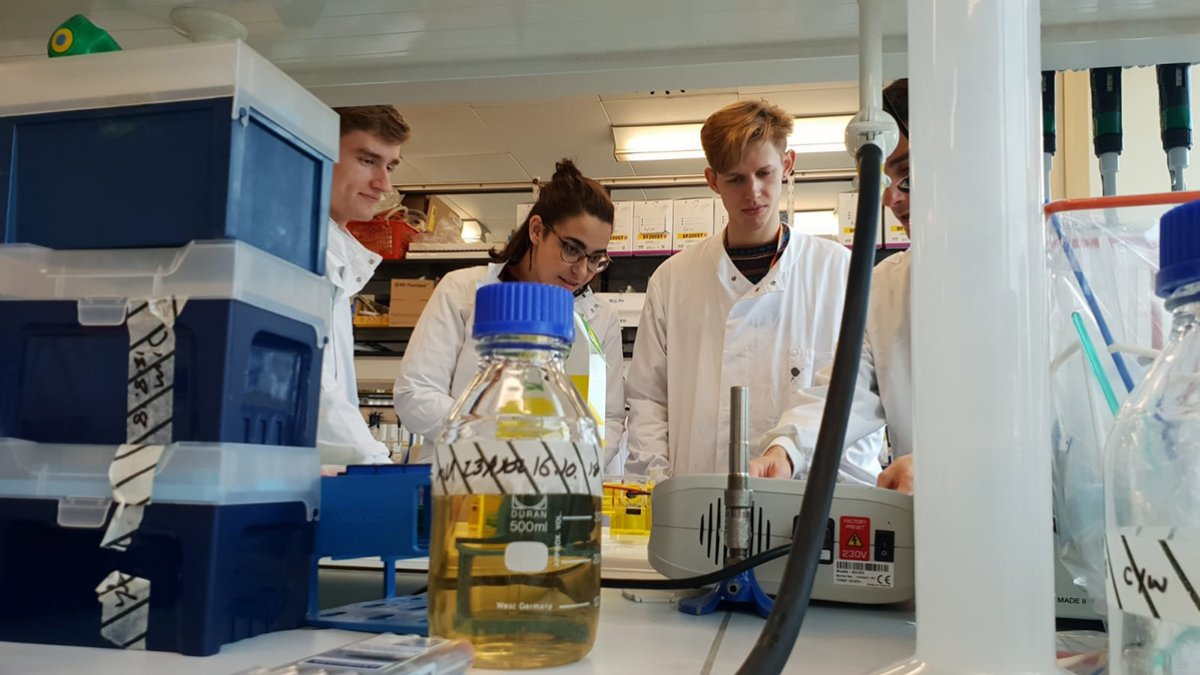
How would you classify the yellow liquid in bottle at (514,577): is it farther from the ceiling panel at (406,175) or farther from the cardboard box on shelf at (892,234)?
the ceiling panel at (406,175)

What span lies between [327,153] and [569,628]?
370 mm

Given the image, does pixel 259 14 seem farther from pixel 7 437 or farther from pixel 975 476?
pixel 975 476

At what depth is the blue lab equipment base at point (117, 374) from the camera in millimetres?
454

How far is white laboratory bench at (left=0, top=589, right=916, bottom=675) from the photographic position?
16.4 inches

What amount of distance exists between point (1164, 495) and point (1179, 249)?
96mm

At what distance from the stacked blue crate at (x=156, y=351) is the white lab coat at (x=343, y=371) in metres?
0.46

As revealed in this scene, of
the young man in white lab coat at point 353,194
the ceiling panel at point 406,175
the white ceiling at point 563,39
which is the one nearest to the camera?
the white ceiling at point 563,39

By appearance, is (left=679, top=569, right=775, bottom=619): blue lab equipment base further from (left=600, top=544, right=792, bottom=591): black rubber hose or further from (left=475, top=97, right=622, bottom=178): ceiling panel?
(left=475, top=97, right=622, bottom=178): ceiling panel

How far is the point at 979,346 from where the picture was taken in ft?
1.07

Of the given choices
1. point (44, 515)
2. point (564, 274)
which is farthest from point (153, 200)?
point (564, 274)

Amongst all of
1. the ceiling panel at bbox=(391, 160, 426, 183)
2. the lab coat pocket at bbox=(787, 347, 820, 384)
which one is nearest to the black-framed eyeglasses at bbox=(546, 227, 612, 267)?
the lab coat pocket at bbox=(787, 347, 820, 384)

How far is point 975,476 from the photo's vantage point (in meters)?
0.32

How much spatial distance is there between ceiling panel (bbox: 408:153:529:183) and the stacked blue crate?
14.1 feet

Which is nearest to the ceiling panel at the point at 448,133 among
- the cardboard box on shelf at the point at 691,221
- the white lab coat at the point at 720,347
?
the cardboard box on shelf at the point at 691,221
